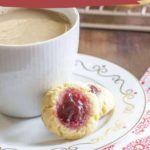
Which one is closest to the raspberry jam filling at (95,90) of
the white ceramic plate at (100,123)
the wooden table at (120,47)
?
the white ceramic plate at (100,123)

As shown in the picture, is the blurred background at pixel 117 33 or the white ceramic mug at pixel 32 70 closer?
the white ceramic mug at pixel 32 70

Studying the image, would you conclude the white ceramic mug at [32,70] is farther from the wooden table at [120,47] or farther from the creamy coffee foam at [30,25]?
the wooden table at [120,47]

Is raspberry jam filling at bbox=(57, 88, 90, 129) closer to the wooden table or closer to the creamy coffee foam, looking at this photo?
the creamy coffee foam

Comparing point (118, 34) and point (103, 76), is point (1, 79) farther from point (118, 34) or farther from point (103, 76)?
point (118, 34)

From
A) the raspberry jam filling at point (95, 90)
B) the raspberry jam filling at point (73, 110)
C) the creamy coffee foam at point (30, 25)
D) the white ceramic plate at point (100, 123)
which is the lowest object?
the white ceramic plate at point (100, 123)

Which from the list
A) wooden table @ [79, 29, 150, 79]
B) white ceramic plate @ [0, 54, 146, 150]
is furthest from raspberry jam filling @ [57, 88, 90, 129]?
wooden table @ [79, 29, 150, 79]

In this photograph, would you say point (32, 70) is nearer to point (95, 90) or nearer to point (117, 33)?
point (95, 90)
